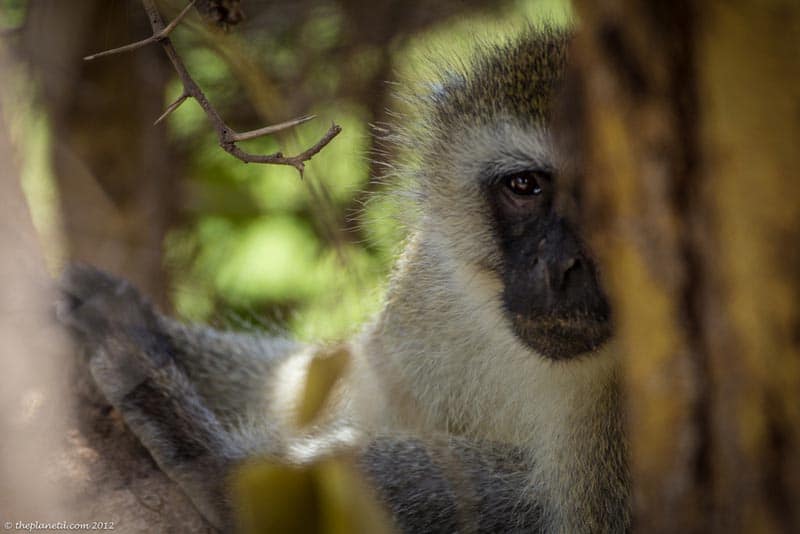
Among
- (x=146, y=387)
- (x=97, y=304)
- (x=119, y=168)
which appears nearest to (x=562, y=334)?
(x=146, y=387)

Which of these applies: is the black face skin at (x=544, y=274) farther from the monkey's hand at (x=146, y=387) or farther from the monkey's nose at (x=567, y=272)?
the monkey's hand at (x=146, y=387)

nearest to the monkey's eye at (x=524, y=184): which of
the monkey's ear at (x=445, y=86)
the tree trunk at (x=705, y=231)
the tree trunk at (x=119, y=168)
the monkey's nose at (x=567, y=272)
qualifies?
the monkey's nose at (x=567, y=272)

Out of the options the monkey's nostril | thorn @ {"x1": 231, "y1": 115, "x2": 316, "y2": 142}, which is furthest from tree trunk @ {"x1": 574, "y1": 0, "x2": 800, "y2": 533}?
the monkey's nostril

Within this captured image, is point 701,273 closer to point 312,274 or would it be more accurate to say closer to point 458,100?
point 458,100

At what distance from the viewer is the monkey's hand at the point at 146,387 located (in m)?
2.35

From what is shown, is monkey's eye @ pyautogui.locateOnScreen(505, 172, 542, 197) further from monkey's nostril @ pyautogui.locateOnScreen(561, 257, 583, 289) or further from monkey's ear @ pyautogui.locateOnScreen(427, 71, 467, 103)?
monkey's ear @ pyautogui.locateOnScreen(427, 71, 467, 103)

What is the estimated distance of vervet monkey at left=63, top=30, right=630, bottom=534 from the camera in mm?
2121

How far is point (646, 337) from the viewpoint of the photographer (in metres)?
1.10

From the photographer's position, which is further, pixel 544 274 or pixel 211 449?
pixel 211 449

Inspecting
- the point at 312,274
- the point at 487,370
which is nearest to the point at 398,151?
the point at 487,370

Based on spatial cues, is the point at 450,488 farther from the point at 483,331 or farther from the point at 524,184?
the point at 524,184

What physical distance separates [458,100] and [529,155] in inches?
17.4

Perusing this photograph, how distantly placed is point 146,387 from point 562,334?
1167 mm

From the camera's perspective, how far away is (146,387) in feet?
8.21
